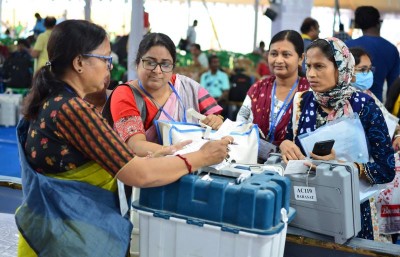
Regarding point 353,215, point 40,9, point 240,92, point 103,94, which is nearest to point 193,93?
point 103,94

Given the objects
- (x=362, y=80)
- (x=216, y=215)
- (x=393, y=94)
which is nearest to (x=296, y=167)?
(x=216, y=215)

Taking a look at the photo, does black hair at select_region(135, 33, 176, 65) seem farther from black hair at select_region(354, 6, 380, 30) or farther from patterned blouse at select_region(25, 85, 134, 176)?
black hair at select_region(354, 6, 380, 30)

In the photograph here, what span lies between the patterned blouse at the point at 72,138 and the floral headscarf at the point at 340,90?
1103 millimetres

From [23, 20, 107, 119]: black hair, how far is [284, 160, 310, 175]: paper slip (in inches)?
36.0

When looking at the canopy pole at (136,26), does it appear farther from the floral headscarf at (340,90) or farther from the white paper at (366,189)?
the white paper at (366,189)

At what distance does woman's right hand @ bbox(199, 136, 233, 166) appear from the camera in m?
2.04

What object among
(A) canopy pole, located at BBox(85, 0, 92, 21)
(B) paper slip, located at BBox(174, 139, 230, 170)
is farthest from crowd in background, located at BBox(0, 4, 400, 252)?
(A) canopy pole, located at BBox(85, 0, 92, 21)

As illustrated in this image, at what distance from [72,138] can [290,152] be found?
1.04 metres

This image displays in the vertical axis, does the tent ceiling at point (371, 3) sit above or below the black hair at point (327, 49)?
above

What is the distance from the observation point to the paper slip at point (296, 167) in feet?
7.86

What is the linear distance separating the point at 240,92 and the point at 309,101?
793 cm

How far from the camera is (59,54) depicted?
6.62 ft

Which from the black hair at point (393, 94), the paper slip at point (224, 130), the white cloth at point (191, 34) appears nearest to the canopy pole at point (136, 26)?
the black hair at point (393, 94)

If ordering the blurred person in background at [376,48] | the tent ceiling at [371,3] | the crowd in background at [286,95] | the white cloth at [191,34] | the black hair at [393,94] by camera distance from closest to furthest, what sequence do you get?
1. the crowd in background at [286,95]
2. the black hair at [393,94]
3. the blurred person in background at [376,48]
4. the white cloth at [191,34]
5. the tent ceiling at [371,3]
